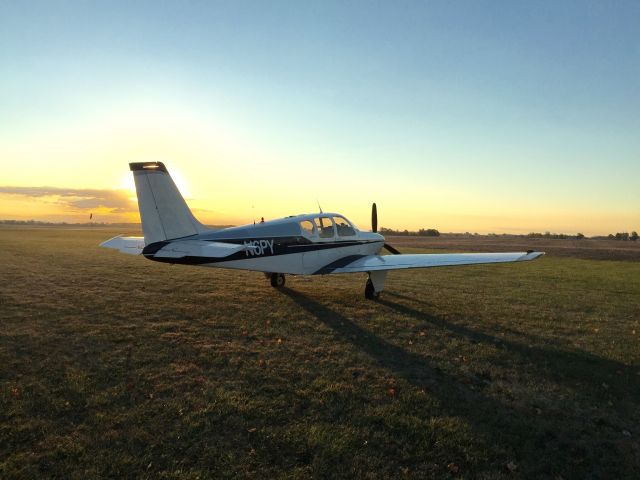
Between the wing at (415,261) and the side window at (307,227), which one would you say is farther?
the side window at (307,227)

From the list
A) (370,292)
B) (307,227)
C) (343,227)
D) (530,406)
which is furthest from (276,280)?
(530,406)

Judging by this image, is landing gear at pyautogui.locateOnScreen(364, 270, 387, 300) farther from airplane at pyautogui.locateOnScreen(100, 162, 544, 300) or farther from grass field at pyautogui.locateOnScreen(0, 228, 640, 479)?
grass field at pyautogui.locateOnScreen(0, 228, 640, 479)

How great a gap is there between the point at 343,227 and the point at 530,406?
29.1 feet

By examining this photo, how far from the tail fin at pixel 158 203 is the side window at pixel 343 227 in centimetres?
511

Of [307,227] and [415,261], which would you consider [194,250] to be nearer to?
[307,227]

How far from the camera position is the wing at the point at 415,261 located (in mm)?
11484

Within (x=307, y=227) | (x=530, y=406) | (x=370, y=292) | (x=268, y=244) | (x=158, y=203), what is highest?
(x=158, y=203)

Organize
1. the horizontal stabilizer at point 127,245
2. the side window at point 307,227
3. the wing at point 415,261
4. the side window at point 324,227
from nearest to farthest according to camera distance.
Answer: the wing at point 415,261 < the side window at point 307,227 < the side window at point 324,227 < the horizontal stabilizer at point 127,245

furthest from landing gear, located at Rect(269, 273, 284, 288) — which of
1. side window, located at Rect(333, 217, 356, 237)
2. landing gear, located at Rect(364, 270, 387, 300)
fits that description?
landing gear, located at Rect(364, 270, 387, 300)

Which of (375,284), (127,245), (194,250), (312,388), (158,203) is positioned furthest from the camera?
(127,245)

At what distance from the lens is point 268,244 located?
11859 mm

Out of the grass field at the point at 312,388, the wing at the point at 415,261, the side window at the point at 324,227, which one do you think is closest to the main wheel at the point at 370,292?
the wing at the point at 415,261

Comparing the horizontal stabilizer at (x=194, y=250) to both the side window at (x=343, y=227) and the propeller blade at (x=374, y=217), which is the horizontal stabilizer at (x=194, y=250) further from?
the propeller blade at (x=374, y=217)

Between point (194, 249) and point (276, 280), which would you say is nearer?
point (194, 249)
